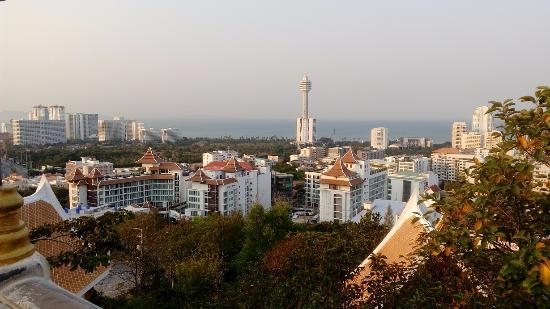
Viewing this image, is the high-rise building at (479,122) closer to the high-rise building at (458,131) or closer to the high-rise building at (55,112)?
the high-rise building at (458,131)

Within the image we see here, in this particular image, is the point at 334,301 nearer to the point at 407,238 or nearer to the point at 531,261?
the point at 531,261

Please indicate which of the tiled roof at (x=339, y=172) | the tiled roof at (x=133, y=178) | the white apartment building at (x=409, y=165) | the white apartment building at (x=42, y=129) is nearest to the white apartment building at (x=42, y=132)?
the white apartment building at (x=42, y=129)

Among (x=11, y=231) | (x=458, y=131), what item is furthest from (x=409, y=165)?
(x=11, y=231)

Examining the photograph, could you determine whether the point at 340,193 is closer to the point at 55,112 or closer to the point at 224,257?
→ the point at 224,257

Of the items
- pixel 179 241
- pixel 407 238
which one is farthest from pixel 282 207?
pixel 407 238

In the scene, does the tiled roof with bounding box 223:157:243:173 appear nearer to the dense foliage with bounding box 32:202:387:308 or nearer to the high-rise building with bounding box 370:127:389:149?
the dense foliage with bounding box 32:202:387:308
